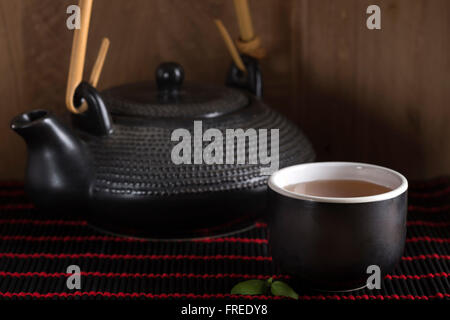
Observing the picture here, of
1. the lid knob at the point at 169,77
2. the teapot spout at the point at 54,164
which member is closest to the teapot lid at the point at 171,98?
the lid knob at the point at 169,77

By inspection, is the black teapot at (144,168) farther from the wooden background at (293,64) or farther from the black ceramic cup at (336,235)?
the wooden background at (293,64)

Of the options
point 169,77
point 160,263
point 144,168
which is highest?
point 169,77

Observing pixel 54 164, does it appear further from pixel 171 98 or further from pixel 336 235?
pixel 336 235

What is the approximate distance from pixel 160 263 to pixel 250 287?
0.51 ft

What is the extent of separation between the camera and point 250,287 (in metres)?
0.76

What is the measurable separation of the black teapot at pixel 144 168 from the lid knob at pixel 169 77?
46 mm

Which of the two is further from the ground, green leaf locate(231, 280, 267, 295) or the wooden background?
the wooden background

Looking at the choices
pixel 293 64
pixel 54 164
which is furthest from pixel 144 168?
pixel 293 64

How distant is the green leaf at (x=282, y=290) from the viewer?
743 mm

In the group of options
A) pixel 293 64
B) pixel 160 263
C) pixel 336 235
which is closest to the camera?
pixel 336 235

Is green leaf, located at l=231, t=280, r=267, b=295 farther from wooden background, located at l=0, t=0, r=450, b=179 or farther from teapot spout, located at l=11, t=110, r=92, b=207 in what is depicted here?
wooden background, located at l=0, t=0, r=450, b=179

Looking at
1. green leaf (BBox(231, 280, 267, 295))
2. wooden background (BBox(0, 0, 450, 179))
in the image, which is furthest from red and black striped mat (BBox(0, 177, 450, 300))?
wooden background (BBox(0, 0, 450, 179))

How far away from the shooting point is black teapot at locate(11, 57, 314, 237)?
34.6 inches

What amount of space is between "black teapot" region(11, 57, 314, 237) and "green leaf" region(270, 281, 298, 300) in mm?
177
